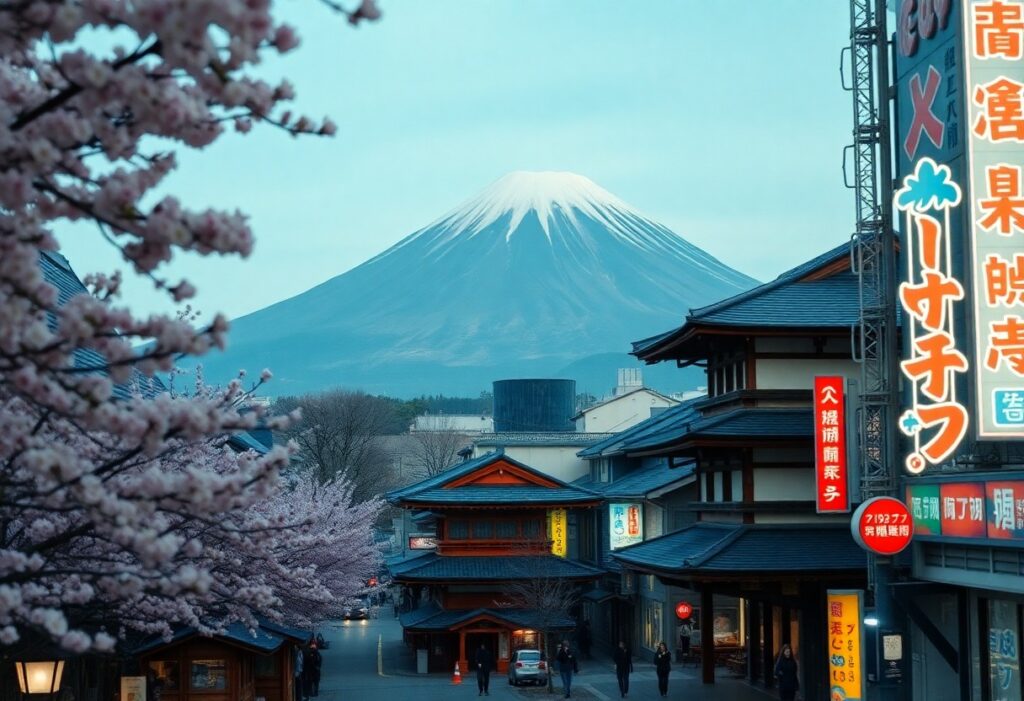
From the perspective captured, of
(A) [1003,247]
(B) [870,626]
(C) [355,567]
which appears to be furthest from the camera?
(C) [355,567]

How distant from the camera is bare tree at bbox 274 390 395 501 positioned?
261 ft

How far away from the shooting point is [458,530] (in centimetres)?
4800

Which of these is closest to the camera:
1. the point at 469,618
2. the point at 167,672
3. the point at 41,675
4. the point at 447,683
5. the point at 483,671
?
the point at 41,675

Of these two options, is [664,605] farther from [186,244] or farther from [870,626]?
[186,244]

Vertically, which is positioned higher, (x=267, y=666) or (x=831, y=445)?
(x=831, y=445)

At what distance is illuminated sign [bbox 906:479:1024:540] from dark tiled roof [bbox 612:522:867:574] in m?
5.71

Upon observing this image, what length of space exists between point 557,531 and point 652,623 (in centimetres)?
643

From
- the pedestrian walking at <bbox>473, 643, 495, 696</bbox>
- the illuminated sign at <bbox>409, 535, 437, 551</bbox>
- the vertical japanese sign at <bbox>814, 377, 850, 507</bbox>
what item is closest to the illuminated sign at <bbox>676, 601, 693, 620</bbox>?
the pedestrian walking at <bbox>473, 643, 495, 696</bbox>

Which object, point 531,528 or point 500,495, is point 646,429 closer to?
point 531,528

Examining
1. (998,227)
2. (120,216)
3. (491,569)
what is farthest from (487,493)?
(120,216)

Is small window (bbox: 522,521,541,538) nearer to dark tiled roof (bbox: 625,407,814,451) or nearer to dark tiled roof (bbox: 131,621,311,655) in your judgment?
dark tiled roof (bbox: 625,407,814,451)

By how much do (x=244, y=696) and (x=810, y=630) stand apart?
12.8m

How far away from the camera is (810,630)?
29453 mm

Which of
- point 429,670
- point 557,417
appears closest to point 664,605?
point 429,670
